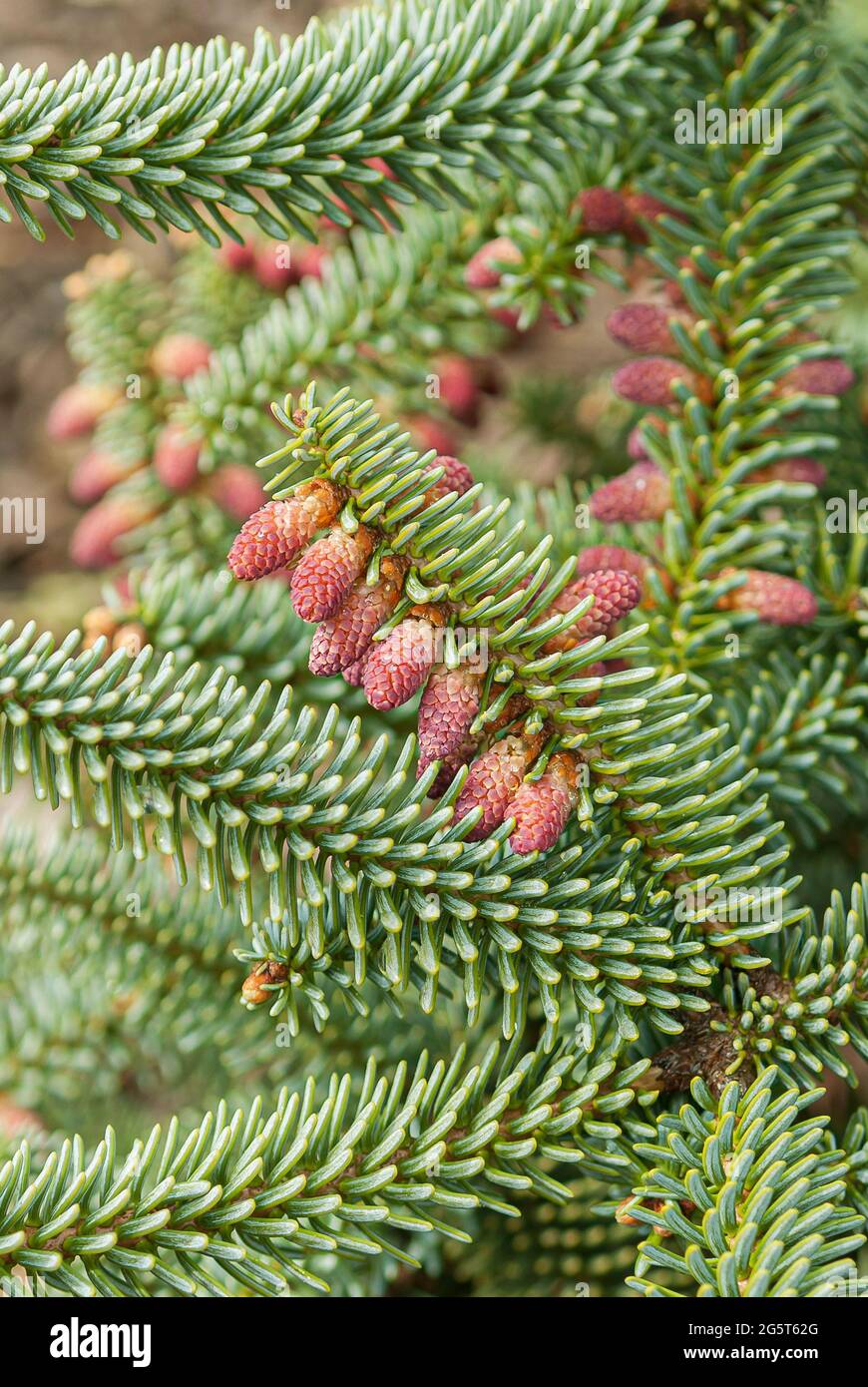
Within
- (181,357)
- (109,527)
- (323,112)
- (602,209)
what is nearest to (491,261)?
(602,209)

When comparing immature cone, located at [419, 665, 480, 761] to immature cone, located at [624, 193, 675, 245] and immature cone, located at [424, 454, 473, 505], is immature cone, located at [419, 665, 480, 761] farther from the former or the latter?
immature cone, located at [624, 193, 675, 245]

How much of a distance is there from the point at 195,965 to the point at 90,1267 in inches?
11.5

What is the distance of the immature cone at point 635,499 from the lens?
0.71 m

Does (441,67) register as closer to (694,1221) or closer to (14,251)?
(694,1221)

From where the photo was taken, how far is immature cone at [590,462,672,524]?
2.33 ft

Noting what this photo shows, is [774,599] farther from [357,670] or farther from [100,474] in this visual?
[100,474]

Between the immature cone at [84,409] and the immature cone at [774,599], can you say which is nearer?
the immature cone at [774,599]

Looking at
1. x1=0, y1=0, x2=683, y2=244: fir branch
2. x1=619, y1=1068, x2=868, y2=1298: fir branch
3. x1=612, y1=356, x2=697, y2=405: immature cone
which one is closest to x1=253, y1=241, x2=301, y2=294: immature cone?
x1=0, y1=0, x2=683, y2=244: fir branch

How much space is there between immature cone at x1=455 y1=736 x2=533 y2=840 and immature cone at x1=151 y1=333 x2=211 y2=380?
61 cm

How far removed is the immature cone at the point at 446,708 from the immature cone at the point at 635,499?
0.86ft

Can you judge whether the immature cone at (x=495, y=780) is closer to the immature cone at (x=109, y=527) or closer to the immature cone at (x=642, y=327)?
the immature cone at (x=642, y=327)

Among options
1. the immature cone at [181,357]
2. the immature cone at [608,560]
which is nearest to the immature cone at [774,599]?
the immature cone at [608,560]

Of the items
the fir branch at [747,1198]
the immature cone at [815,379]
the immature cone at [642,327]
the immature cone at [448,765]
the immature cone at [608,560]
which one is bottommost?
the fir branch at [747,1198]

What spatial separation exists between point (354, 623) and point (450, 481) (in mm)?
92
